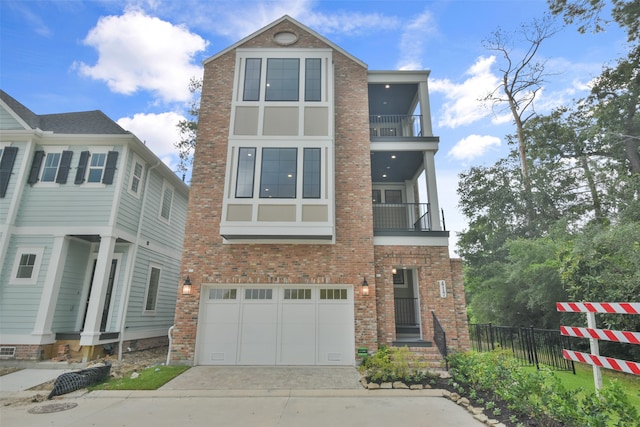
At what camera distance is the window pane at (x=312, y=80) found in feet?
32.2

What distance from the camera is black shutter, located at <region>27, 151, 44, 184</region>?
956cm

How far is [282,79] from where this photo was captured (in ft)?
32.9

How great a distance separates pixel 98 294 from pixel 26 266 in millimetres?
2437

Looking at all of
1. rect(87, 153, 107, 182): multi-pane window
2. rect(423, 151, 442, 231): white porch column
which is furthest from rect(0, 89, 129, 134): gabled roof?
rect(423, 151, 442, 231): white porch column

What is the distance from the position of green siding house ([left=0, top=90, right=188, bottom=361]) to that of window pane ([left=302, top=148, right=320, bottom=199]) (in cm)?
582

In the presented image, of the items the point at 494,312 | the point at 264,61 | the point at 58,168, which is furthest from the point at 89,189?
the point at 494,312

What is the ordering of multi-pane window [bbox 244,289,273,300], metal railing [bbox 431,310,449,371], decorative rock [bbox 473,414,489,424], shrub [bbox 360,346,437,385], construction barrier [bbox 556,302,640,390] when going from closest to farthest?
construction barrier [bbox 556,302,640,390]
decorative rock [bbox 473,414,489,424]
shrub [bbox 360,346,437,385]
metal railing [bbox 431,310,449,371]
multi-pane window [bbox 244,289,273,300]

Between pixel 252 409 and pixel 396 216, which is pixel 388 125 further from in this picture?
pixel 252 409

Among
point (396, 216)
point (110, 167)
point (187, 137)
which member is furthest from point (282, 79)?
point (187, 137)

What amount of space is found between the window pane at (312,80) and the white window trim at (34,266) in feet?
31.0

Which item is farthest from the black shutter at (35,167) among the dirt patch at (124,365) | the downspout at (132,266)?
the dirt patch at (124,365)

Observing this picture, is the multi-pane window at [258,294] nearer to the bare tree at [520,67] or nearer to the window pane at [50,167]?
the window pane at [50,167]

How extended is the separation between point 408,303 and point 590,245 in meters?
5.43

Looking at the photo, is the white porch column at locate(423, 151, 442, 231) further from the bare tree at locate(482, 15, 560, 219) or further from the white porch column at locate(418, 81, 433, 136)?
the bare tree at locate(482, 15, 560, 219)
